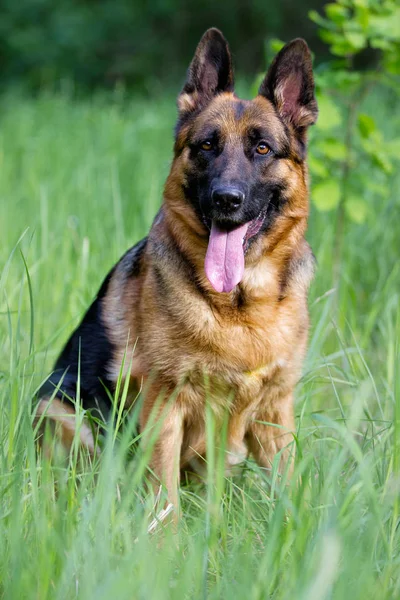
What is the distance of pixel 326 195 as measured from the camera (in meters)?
4.35

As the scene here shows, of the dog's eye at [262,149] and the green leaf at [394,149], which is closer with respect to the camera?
the dog's eye at [262,149]

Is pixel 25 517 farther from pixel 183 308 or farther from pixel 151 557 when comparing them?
pixel 183 308

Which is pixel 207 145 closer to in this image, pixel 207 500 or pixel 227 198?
pixel 227 198

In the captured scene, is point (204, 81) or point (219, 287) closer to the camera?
point (219, 287)

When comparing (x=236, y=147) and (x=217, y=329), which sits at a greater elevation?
(x=236, y=147)

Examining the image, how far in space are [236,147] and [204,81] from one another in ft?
1.36

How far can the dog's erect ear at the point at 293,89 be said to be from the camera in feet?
A: 10.4

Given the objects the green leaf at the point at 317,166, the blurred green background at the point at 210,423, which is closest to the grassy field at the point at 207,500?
the blurred green background at the point at 210,423

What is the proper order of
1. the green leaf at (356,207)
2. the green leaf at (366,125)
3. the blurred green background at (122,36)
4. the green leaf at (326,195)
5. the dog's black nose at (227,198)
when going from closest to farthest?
the dog's black nose at (227,198) < the green leaf at (366,125) < the green leaf at (326,195) < the green leaf at (356,207) < the blurred green background at (122,36)

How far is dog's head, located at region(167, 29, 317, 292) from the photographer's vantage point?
114 inches

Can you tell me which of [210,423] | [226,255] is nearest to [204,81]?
[226,255]

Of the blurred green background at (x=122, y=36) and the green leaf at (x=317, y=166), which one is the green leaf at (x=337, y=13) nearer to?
the green leaf at (x=317, y=166)

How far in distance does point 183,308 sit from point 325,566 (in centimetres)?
152

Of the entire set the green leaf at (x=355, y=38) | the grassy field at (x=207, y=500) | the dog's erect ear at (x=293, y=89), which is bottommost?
the grassy field at (x=207, y=500)
